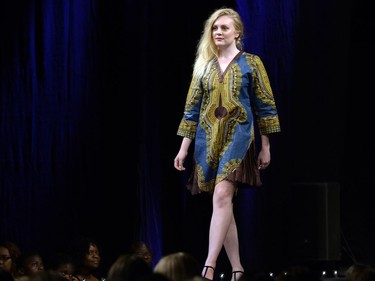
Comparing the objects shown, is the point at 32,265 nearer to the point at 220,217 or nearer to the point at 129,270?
the point at 220,217

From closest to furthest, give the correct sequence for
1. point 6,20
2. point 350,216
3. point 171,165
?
point 6,20, point 171,165, point 350,216

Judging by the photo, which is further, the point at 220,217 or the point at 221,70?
the point at 221,70

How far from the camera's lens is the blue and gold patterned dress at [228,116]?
28.9 ft

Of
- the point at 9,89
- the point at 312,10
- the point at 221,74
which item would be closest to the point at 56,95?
the point at 9,89

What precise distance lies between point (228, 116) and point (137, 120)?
167cm

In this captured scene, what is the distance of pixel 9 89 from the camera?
9953 millimetres

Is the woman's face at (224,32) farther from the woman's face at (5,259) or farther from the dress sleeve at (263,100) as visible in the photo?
the woman's face at (5,259)

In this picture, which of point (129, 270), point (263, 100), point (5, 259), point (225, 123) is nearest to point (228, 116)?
point (225, 123)

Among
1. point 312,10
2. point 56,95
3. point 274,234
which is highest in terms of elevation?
point 312,10

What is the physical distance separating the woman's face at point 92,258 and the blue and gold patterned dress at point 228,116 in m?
1.06

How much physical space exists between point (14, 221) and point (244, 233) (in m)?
1.98

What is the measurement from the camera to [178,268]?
6.67 metres

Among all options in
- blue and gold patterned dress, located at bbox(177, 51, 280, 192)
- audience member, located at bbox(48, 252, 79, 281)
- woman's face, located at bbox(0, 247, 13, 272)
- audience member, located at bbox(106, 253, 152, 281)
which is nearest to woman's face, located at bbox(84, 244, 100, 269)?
audience member, located at bbox(48, 252, 79, 281)

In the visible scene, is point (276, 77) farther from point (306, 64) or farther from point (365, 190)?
point (365, 190)
